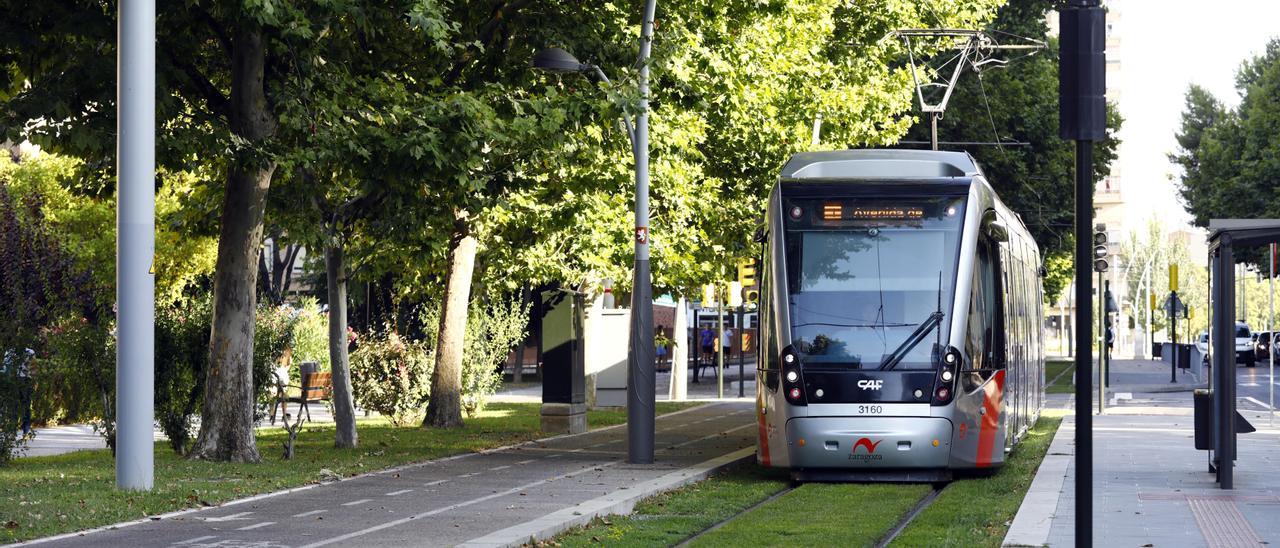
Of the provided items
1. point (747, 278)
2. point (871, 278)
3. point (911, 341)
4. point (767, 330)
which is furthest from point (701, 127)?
point (911, 341)

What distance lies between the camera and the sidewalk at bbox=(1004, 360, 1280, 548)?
11.7 m

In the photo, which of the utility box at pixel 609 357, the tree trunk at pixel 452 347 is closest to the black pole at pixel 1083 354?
the tree trunk at pixel 452 347

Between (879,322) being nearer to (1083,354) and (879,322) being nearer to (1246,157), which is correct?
(1083,354)

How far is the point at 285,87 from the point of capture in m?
18.1

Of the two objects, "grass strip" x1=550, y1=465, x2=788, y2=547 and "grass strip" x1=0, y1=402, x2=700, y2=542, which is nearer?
"grass strip" x1=550, y1=465, x2=788, y2=547

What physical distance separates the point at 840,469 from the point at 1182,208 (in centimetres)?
5634

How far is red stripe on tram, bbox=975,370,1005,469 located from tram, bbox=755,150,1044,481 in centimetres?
2

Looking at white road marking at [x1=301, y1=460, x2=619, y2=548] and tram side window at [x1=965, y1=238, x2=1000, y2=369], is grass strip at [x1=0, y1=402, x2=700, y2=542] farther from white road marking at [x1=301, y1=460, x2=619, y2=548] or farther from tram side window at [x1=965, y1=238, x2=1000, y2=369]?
tram side window at [x1=965, y1=238, x2=1000, y2=369]

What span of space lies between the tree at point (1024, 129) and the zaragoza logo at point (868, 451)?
27.2 m

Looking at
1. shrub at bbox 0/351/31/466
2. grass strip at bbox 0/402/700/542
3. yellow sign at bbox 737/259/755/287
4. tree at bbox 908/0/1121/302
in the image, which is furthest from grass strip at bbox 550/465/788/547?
tree at bbox 908/0/1121/302

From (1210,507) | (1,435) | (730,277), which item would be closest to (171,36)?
(1,435)

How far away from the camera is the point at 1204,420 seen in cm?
1659

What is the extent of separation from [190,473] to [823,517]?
6390 millimetres

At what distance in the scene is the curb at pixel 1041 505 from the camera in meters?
11.4
